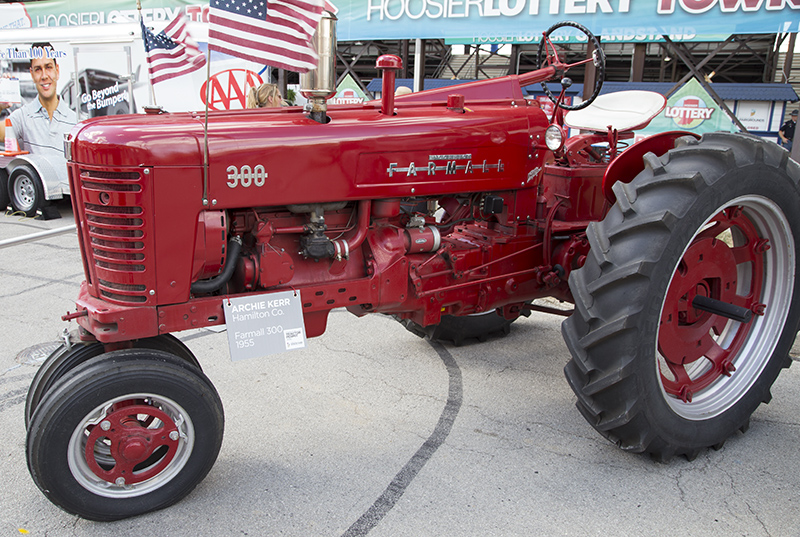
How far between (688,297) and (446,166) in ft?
4.22

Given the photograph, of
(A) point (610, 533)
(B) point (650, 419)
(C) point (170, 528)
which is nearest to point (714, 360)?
(B) point (650, 419)

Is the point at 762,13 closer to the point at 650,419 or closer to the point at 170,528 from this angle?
the point at 650,419

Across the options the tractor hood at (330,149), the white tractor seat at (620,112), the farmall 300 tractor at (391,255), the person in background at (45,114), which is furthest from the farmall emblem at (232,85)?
the tractor hood at (330,149)

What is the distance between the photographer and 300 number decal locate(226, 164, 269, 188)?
7.71ft

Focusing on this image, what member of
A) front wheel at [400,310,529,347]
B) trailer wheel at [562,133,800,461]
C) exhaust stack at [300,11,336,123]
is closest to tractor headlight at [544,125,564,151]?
trailer wheel at [562,133,800,461]

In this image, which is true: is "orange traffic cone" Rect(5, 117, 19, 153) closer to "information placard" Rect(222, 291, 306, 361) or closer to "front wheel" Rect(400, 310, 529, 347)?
"front wheel" Rect(400, 310, 529, 347)

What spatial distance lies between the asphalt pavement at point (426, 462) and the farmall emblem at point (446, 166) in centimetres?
124

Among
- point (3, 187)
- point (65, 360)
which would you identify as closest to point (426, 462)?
point (65, 360)

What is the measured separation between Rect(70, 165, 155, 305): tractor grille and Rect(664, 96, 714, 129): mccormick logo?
805cm

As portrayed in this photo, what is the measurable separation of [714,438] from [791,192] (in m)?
1.16

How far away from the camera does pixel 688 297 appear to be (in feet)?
9.59

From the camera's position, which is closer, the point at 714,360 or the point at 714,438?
the point at 714,438

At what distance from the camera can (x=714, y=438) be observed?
2852 mm

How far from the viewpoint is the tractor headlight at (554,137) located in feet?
9.58
